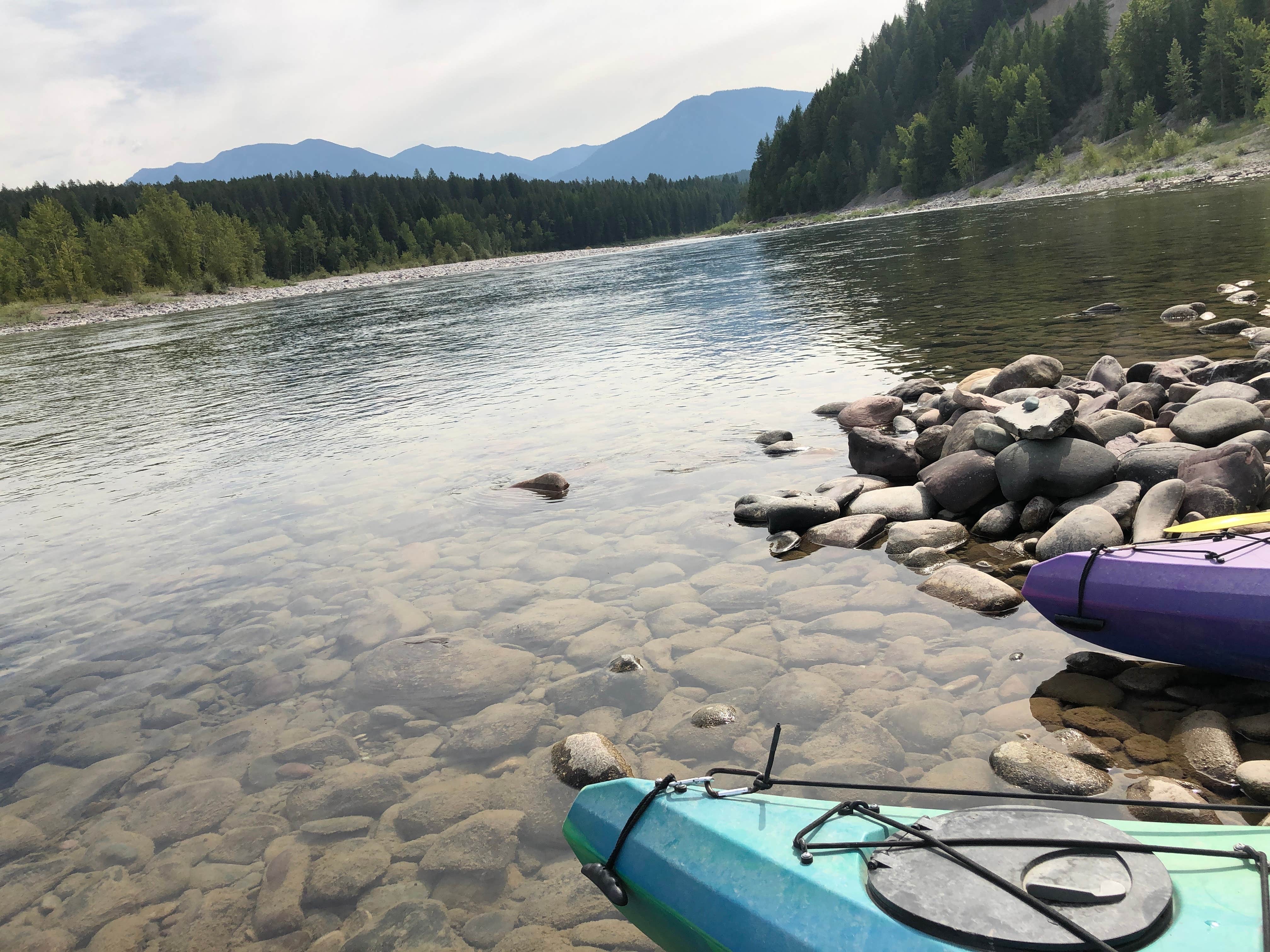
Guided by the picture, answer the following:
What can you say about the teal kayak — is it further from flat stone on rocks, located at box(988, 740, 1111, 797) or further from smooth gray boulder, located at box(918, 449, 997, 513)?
smooth gray boulder, located at box(918, 449, 997, 513)

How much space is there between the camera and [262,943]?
3686 millimetres

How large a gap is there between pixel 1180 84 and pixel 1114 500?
3748 inches

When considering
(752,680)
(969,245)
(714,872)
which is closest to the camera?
(714,872)

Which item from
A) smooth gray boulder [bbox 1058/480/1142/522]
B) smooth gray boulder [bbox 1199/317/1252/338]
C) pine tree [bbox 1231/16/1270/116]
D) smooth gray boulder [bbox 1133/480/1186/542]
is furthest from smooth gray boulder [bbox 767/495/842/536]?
pine tree [bbox 1231/16/1270/116]

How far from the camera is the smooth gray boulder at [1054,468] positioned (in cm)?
677

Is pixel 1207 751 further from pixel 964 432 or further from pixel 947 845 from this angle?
pixel 964 432

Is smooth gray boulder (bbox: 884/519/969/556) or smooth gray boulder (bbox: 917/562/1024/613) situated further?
smooth gray boulder (bbox: 884/519/969/556)

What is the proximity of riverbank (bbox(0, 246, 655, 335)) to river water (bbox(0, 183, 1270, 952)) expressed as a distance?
43990 mm

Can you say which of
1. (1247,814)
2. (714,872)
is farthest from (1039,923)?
(1247,814)

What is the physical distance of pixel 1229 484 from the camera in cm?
595

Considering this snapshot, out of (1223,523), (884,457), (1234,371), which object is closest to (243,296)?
(884,457)

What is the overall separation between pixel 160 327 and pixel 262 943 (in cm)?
4900

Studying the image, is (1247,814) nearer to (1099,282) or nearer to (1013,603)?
(1013,603)

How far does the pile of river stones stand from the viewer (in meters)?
6.01
